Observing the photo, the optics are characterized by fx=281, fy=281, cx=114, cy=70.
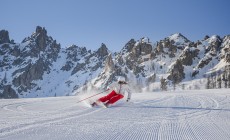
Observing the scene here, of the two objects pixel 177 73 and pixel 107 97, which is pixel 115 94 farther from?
pixel 177 73

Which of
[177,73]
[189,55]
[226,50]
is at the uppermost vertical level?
[226,50]

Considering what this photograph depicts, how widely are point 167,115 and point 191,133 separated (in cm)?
336

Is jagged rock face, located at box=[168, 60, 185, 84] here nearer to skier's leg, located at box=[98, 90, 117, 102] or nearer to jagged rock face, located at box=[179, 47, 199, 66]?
jagged rock face, located at box=[179, 47, 199, 66]

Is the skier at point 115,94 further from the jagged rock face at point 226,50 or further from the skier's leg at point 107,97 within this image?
the jagged rock face at point 226,50

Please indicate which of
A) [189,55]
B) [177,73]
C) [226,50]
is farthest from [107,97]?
[226,50]

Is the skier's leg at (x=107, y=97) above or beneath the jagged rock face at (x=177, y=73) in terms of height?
beneath

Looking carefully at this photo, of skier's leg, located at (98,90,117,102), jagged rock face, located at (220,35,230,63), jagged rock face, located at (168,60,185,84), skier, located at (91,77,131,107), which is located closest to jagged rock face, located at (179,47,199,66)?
jagged rock face, located at (168,60,185,84)

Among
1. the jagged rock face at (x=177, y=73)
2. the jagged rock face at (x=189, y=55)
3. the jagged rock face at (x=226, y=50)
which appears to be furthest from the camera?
the jagged rock face at (x=189, y=55)

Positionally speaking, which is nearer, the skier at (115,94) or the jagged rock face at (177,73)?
the skier at (115,94)

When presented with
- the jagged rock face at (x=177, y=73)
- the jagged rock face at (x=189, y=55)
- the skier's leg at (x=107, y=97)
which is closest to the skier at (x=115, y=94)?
the skier's leg at (x=107, y=97)

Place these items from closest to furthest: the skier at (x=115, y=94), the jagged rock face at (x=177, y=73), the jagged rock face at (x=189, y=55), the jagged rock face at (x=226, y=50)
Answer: the skier at (x=115, y=94) < the jagged rock face at (x=226, y=50) < the jagged rock face at (x=177, y=73) < the jagged rock face at (x=189, y=55)

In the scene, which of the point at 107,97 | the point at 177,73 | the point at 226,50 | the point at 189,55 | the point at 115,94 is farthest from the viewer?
the point at 189,55

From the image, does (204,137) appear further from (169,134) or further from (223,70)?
(223,70)

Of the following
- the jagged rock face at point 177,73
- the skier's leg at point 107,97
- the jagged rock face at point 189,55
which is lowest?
the skier's leg at point 107,97
